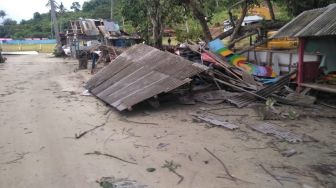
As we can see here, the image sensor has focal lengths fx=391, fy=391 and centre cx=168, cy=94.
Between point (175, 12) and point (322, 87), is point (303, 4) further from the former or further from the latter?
point (175, 12)

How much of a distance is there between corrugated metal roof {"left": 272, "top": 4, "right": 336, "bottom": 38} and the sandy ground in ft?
7.71

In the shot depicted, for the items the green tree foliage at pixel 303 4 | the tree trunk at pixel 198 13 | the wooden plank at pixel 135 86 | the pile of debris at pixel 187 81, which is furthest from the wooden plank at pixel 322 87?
the tree trunk at pixel 198 13

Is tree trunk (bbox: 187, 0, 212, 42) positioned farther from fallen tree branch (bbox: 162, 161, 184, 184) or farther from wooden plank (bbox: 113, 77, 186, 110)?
fallen tree branch (bbox: 162, 161, 184, 184)

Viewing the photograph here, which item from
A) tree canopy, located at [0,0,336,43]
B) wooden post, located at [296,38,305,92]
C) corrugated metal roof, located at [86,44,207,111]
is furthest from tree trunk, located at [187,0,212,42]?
wooden post, located at [296,38,305,92]

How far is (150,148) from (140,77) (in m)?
4.82

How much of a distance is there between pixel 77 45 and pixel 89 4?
5836 centimetres

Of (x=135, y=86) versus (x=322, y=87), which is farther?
(x=135, y=86)

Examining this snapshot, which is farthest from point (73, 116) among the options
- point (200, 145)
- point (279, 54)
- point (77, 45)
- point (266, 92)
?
point (77, 45)

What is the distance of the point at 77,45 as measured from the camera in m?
37.9

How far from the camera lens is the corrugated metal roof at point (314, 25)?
10.2m

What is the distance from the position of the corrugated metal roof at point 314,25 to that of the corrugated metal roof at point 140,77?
9.48ft

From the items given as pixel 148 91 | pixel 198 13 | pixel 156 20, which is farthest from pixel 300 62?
pixel 156 20

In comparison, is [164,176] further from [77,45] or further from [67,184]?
[77,45]

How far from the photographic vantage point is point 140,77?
12.3 metres
